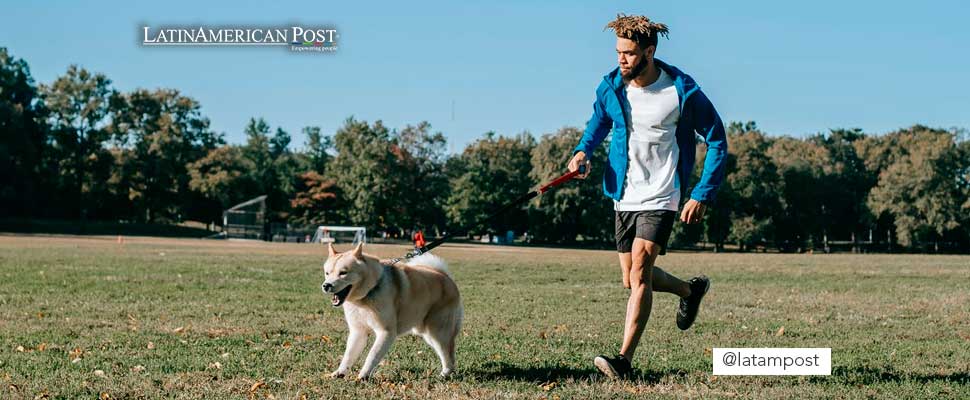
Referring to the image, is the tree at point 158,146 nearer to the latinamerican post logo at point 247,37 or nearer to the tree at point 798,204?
the tree at point 798,204

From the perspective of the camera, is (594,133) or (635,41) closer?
(635,41)

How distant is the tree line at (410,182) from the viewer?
7225 cm

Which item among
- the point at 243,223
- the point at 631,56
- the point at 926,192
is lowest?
the point at 243,223

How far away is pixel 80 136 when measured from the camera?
74.1 metres

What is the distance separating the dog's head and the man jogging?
1719 mm

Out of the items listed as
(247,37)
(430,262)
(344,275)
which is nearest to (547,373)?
(430,262)

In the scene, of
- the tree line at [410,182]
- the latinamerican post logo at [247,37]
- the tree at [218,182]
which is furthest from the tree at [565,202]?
the latinamerican post logo at [247,37]

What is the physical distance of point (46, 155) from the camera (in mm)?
72750

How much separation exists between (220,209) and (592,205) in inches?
1350

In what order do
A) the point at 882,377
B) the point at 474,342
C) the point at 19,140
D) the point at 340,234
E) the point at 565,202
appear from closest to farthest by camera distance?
the point at 882,377 → the point at 474,342 → the point at 19,140 → the point at 340,234 → the point at 565,202

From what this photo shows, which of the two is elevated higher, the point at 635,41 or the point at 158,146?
the point at 158,146

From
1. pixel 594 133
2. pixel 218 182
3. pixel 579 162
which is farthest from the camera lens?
pixel 218 182

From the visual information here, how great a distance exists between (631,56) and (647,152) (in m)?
0.67

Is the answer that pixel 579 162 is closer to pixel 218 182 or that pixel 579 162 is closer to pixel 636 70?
pixel 636 70
